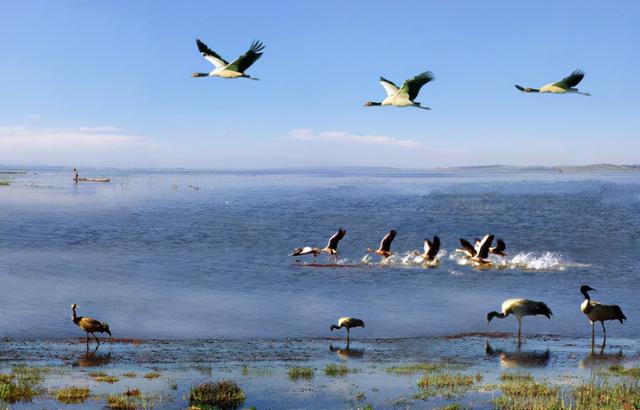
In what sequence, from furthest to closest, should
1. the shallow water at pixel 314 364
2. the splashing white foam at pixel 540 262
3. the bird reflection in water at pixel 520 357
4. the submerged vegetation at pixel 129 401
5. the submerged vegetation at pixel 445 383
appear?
the splashing white foam at pixel 540 262
the bird reflection in water at pixel 520 357
the submerged vegetation at pixel 445 383
the shallow water at pixel 314 364
the submerged vegetation at pixel 129 401

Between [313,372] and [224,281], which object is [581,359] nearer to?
[313,372]

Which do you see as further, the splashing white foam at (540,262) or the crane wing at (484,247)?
the splashing white foam at (540,262)

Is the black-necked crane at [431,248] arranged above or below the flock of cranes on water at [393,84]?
below

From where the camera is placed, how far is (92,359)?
15.3m

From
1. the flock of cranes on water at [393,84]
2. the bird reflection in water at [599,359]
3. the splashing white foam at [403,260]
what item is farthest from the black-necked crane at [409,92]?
the splashing white foam at [403,260]

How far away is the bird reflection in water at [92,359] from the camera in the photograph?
48.8 ft

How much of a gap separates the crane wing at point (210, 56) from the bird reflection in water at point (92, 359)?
7089 millimetres

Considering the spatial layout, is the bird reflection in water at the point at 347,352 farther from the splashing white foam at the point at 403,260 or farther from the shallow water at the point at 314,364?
the splashing white foam at the point at 403,260

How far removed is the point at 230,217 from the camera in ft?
195

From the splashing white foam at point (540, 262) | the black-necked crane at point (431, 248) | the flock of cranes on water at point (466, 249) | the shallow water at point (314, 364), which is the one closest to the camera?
the shallow water at point (314, 364)

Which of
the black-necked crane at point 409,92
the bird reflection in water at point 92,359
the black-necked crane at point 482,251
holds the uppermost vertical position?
the black-necked crane at point 409,92

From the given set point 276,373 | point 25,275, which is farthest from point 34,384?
point 25,275

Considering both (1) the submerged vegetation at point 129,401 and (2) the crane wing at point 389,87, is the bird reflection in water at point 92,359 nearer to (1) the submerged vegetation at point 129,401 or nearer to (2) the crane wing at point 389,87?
(1) the submerged vegetation at point 129,401

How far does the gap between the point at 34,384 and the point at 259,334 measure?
6.79 meters
